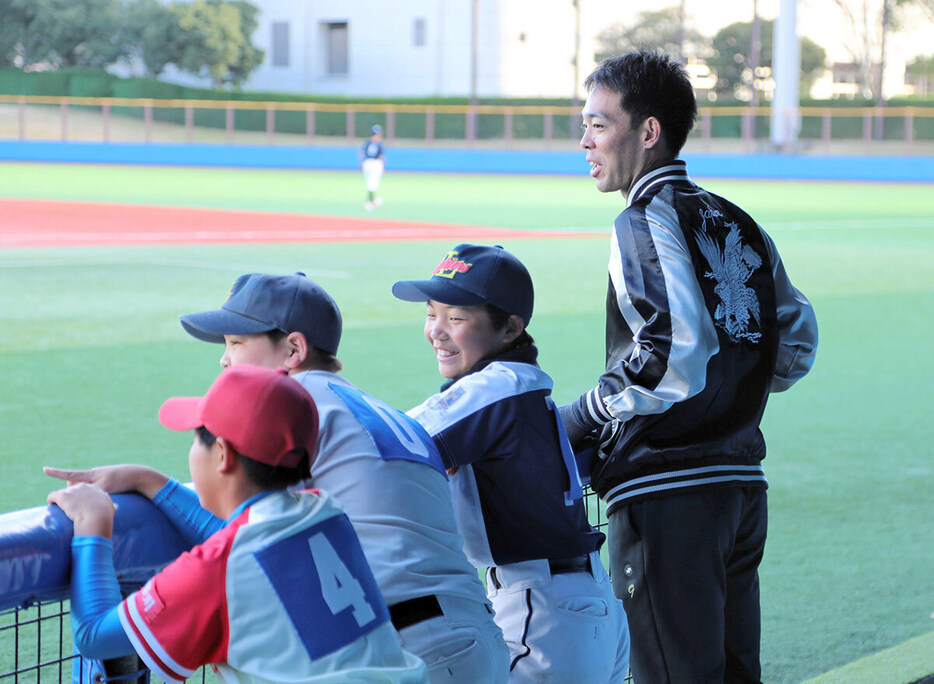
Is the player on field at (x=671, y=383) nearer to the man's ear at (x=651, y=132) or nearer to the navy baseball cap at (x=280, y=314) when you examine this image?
the man's ear at (x=651, y=132)

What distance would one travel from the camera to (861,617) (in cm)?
515

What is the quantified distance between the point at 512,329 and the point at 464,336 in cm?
13

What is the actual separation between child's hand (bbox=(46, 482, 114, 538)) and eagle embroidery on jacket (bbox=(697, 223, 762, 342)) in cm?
163

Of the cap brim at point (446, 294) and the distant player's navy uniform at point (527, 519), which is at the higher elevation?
the cap brim at point (446, 294)

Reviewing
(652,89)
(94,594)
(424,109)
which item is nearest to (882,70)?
(424,109)

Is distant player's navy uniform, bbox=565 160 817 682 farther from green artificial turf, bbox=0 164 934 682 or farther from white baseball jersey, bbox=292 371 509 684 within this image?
green artificial turf, bbox=0 164 934 682

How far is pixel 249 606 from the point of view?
223 centimetres

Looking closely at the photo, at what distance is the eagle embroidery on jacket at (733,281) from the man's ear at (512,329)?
0.50 m

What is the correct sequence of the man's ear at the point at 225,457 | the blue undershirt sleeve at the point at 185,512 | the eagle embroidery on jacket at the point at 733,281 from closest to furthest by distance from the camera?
1. the man's ear at the point at 225,457
2. the blue undershirt sleeve at the point at 185,512
3. the eagle embroidery on jacket at the point at 733,281

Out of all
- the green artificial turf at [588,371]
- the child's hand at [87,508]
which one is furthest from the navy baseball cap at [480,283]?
the green artificial turf at [588,371]

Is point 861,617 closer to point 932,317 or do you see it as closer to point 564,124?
point 932,317

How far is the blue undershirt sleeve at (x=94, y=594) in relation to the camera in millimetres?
2184

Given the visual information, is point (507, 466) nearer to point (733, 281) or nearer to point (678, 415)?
point (678, 415)

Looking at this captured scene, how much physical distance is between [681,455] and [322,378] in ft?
3.21
